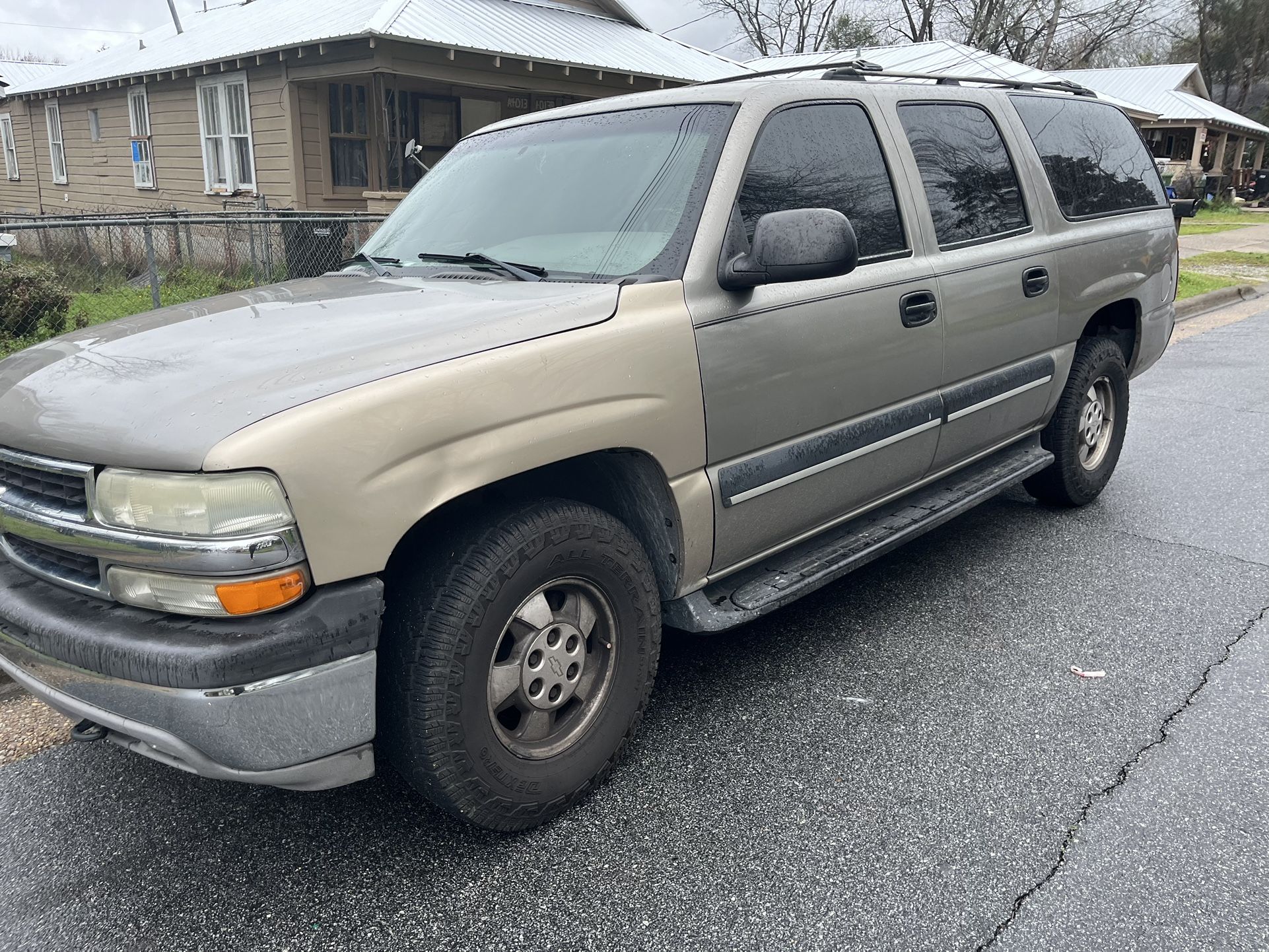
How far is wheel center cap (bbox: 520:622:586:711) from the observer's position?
2.60 meters

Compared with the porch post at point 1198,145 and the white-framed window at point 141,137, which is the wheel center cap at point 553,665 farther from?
the porch post at point 1198,145

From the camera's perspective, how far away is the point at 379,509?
2176 millimetres

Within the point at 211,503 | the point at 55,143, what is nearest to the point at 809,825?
the point at 211,503

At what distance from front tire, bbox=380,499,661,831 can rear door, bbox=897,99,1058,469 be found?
178 centimetres

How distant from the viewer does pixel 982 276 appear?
12.9ft

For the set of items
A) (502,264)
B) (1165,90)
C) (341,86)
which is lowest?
(502,264)

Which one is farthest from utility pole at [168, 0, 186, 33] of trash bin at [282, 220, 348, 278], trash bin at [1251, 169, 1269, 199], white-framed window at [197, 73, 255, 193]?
trash bin at [1251, 169, 1269, 199]

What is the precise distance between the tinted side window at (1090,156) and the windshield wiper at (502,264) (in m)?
2.69

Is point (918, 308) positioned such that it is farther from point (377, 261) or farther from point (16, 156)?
point (16, 156)

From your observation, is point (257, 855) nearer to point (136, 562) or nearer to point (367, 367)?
point (136, 562)

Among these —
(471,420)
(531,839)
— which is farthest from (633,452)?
(531,839)

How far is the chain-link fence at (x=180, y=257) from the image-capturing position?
8258 mm

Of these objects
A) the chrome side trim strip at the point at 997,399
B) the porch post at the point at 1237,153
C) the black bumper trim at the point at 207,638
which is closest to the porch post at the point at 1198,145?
the porch post at the point at 1237,153

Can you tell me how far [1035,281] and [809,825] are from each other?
2.71 m
